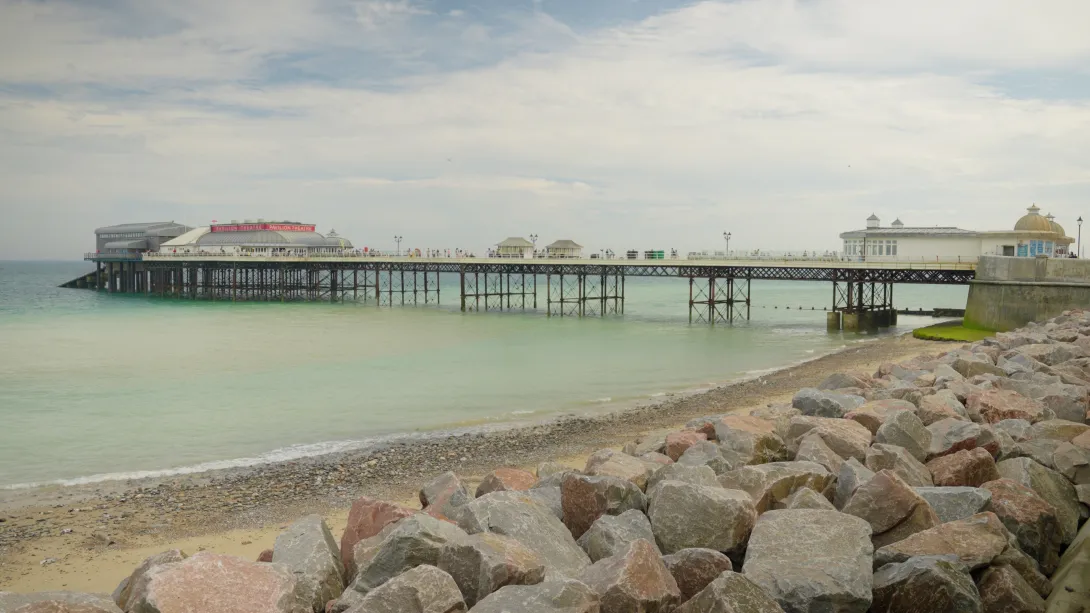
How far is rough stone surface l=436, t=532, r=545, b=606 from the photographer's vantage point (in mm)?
4680

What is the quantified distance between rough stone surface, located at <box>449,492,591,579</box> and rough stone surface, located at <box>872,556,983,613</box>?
180 cm

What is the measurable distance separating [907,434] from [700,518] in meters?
3.07

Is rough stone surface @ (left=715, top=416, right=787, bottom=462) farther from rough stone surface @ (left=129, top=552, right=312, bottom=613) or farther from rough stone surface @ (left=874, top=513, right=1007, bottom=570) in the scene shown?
rough stone surface @ (left=129, top=552, right=312, bottom=613)

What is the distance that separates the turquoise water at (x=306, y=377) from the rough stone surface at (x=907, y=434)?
10719mm

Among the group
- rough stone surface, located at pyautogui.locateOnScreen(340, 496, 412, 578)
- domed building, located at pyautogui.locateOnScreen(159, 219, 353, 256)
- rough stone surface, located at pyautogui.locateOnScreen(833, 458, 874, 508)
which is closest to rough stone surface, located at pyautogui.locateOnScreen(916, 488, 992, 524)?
rough stone surface, located at pyautogui.locateOnScreen(833, 458, 874, 508)

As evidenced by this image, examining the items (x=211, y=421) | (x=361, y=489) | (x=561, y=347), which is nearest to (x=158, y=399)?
(x=211, y=421)

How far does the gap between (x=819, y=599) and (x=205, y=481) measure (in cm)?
1075

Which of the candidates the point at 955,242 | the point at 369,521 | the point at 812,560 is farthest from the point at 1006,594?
the point at 955,242

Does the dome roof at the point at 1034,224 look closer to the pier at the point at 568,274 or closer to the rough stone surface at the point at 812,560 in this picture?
the pier at the point at 568,274

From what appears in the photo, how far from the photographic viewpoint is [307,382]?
79.0ft

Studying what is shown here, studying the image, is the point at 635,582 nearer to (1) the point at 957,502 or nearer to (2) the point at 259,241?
(1) the point at 957,502

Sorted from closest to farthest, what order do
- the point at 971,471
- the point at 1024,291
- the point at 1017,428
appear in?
the point at 971,471 < the point at 1017,428 < the point at 1024,291

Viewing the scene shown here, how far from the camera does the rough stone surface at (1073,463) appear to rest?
6.64 meters

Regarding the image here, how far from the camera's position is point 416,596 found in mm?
4410
